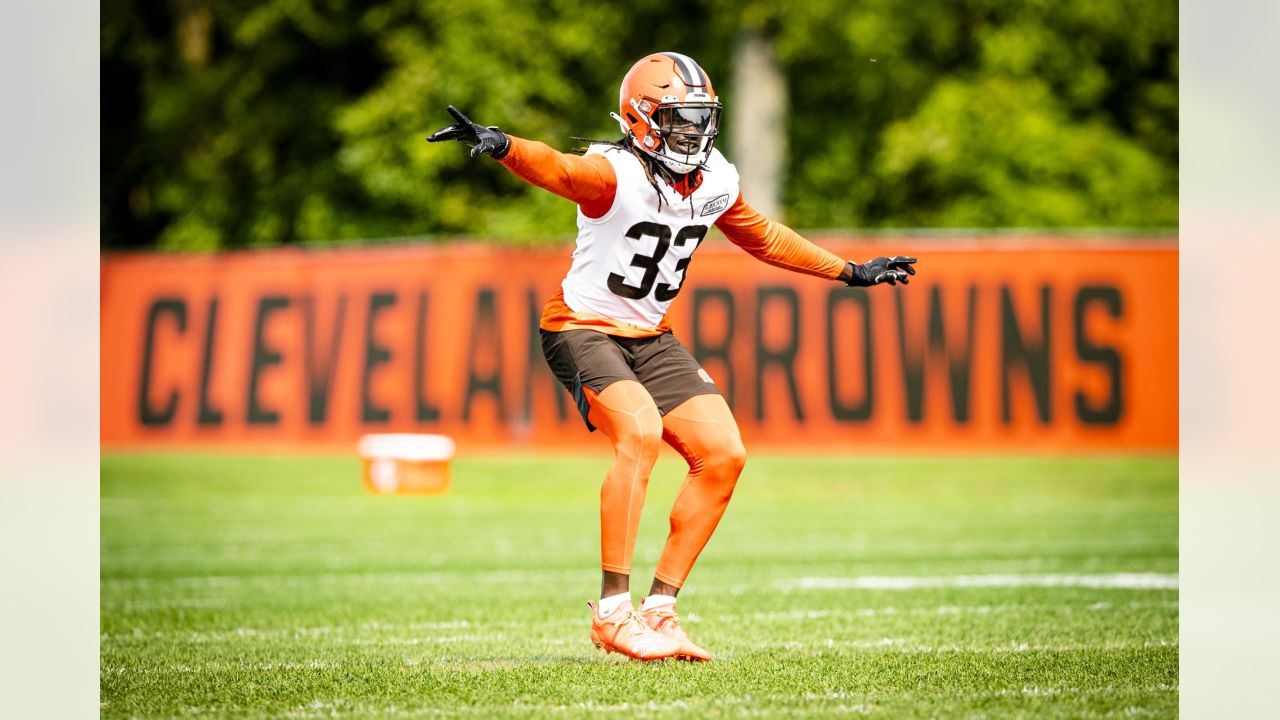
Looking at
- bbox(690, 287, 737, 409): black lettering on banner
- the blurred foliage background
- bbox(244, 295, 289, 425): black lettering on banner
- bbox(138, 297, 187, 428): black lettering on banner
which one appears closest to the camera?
bbox(690, 287, 737, 409): black lettering on banner

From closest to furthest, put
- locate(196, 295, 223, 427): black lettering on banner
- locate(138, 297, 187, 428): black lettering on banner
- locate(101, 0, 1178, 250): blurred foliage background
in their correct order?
locate(196, 295, 223, 427): black lettering on banner < locate(138, 297, 187, 428): black lettering on banner < locate(101, 0, 1178, 250): blurred foliage background

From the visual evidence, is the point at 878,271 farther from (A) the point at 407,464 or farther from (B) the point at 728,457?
(A) the point at 407,464

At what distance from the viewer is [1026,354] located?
62.4 ft

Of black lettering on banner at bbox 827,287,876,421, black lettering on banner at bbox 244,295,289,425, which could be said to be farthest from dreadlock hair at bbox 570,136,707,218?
black lettering on banner at bbox 244,295,289,425

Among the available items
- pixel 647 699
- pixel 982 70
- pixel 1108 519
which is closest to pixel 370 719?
pixel 647 699

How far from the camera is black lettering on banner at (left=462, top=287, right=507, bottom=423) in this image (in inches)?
790

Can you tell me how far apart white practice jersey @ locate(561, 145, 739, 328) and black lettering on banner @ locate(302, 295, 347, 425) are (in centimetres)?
1531

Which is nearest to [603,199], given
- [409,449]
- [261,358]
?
[409,449]

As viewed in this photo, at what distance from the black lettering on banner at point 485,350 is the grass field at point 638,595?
366 cm

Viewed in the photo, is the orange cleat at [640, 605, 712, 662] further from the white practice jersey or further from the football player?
the white practice jersey

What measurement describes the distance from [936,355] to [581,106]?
9244 millimetres

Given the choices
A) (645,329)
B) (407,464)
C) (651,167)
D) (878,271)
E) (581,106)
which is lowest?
(407,464)

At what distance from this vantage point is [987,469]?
1752 centimetres

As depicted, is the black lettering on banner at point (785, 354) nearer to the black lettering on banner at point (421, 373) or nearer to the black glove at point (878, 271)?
the black lettering on banner at point (421, 373)
